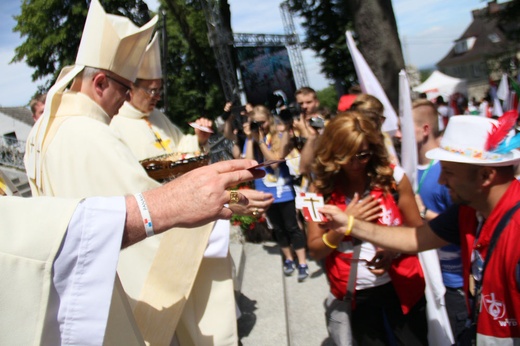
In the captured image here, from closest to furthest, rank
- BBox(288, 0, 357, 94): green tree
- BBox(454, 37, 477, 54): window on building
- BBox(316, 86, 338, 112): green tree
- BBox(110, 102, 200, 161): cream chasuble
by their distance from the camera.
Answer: BBox(110, 102, 200, 161): cream chasuble
BBox(288, 0, 357, 94): green tree
BBox(316, 86, 338, 112): green tree
BBox(454, 37, 477, 54): window on building

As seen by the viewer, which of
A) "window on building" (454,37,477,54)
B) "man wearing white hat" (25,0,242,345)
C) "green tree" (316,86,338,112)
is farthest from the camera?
"window on building" (454,37,477,54)

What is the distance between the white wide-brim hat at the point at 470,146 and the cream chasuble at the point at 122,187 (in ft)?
3.78

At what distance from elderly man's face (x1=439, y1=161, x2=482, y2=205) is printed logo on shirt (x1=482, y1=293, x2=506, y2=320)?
391mm

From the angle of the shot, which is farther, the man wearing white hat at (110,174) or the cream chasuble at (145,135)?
the cream chasuble at (145,135)

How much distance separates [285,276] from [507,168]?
367 centimetres

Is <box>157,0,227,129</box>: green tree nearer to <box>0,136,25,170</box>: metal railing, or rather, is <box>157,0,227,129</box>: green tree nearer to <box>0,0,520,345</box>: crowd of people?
<box>0,136,25,170</box>: metal railing

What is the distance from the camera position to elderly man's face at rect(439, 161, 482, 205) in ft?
6.45

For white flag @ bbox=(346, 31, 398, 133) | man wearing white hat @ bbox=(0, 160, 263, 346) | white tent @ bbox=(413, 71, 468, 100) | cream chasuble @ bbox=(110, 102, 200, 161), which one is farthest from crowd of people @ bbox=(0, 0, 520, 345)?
white tent @ bbox=(413, 71, 468, 100)

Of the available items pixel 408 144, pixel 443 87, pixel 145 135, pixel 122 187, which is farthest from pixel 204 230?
pixel 443 87

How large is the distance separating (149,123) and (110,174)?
1962 millimetres

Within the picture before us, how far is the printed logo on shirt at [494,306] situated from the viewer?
5.76 feet

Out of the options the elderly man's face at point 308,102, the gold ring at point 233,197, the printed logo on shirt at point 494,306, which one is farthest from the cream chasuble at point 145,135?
the printed logo on shirt at point 494,306

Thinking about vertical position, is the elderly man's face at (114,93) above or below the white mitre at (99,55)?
below

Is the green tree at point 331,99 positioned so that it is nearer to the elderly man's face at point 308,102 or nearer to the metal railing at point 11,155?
the metal railing at point 11,155
